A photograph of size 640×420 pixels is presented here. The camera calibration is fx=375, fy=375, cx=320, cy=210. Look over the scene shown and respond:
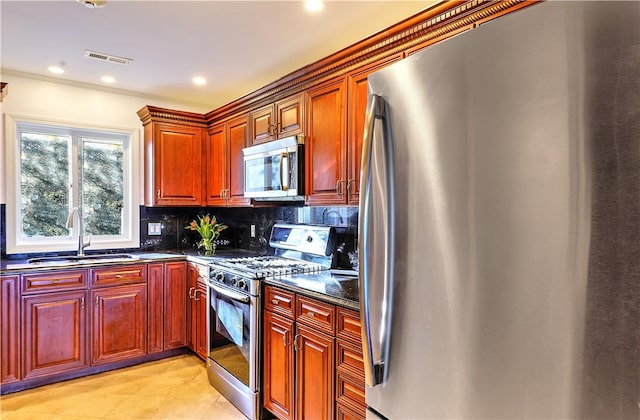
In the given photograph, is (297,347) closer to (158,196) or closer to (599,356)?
(599,356)

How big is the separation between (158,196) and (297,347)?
222cm

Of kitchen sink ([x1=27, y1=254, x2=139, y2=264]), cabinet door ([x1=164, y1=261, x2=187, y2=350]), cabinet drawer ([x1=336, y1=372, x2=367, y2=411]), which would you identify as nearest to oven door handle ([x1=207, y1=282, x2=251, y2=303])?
cabinet door ([x1=164, y1=261, x2=187, y2=350])

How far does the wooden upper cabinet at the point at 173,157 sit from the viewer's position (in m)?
3.51

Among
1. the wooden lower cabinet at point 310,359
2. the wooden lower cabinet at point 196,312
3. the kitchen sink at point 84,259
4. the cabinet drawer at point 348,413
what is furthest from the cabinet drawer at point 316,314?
the kitchen sink at point 84,259

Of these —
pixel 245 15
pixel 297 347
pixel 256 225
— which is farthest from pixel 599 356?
pixel 256 225

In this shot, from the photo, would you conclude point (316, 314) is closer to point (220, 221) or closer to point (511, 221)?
point (511, 221)

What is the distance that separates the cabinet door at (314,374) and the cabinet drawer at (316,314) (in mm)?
39

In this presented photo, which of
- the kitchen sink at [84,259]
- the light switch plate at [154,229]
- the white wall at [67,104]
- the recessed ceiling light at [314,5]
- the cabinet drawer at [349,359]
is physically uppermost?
the recessed ceiling light at [314,5]

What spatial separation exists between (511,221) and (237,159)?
9.03 feet

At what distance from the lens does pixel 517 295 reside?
0.81 metres

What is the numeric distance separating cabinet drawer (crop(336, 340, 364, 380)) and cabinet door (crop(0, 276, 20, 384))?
2406 millimetres

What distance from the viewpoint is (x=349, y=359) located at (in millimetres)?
1717

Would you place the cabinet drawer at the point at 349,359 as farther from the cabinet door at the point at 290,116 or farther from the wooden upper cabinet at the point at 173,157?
the wooden upper cabinet at the point at 173,157

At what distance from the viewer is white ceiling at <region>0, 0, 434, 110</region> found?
6.93 feet
